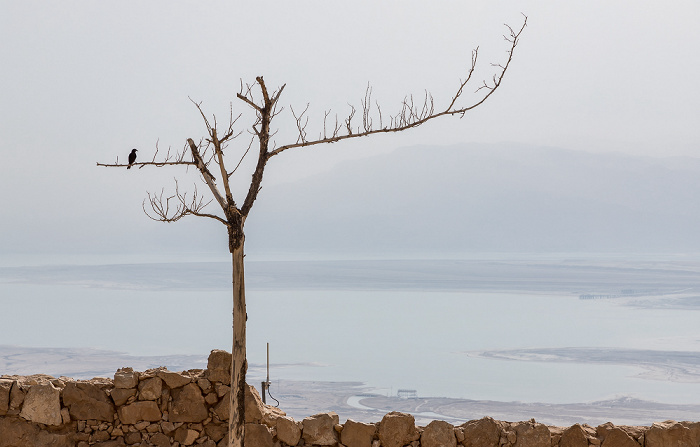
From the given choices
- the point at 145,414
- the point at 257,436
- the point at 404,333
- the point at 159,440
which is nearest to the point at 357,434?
the point at 257,436

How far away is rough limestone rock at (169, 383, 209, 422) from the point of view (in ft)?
30.6

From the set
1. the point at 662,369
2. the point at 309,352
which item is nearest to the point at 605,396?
the point at 662,369

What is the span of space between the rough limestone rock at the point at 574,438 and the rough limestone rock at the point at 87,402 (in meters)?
4.90

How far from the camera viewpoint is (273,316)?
5079 inches

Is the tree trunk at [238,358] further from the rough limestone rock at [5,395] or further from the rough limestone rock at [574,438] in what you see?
the rough limestone rock at [574,438]

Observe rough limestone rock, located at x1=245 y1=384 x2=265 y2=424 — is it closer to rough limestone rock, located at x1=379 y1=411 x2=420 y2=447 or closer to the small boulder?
rough limestone rock, located at x1=379 y1=411 x2=420 y2=447

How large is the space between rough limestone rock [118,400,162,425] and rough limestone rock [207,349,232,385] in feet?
2.40

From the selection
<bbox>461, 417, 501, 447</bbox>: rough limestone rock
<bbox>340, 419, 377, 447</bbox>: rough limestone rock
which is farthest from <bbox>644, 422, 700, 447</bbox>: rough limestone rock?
<bbox>340, 419, 377, 447</bbox>: rough limestone rock

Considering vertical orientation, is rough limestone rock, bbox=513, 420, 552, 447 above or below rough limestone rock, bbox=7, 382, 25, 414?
below

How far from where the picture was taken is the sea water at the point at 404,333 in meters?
97.7

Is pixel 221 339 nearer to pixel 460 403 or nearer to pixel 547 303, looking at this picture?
pixel 460 403

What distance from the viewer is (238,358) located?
331 inches

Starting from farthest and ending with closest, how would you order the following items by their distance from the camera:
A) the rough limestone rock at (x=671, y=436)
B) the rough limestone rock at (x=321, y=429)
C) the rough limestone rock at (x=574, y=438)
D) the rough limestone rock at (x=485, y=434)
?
the rough limestone rock at (x=321, y=429)
the rough limestone rock at (x=485, y=434)
the rough limestone rock at (x=574, y=438)
the rough limestone rock at (x=671, y=436)

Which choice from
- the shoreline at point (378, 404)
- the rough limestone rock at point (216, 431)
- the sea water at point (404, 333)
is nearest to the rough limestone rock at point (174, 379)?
the rough limestone rock at point (216, 431)
